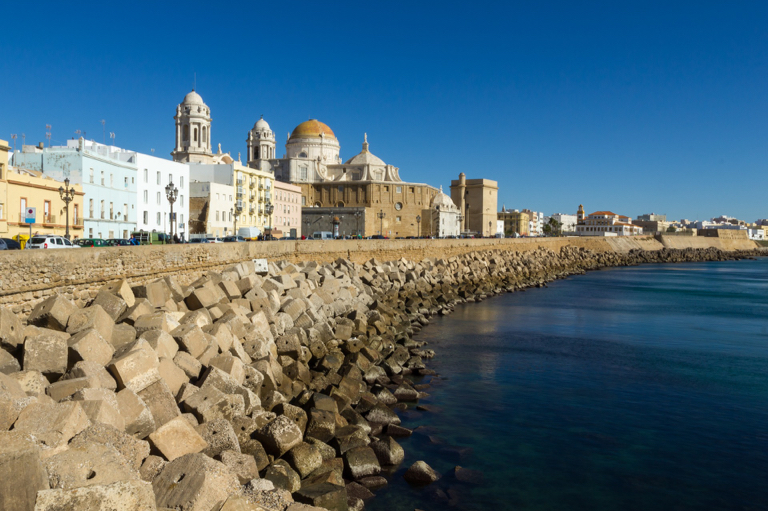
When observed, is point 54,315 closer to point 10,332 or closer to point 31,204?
point 10,332

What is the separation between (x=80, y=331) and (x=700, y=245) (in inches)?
4327

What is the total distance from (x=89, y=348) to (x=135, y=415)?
5.70 feet

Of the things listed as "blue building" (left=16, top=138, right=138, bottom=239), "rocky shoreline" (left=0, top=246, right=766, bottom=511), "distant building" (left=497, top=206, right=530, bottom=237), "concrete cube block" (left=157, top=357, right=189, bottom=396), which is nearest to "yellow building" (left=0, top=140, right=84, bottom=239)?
→ "blue building" (left=16, top=138, right=138, bottom=239)

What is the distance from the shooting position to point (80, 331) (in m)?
8.42

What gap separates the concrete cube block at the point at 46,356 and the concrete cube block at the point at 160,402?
1212mm

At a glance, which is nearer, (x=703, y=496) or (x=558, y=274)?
(x=703, y=496)

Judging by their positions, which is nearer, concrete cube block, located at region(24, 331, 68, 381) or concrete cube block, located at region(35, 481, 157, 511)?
A: concrete cube block, located at region(35, 481, 157, 511)

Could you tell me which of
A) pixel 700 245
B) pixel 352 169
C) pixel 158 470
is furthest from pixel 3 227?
pixel 700 245

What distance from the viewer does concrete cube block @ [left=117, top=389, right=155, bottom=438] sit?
6.70 m

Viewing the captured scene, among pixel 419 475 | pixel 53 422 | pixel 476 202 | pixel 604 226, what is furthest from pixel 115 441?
pixel 604 226

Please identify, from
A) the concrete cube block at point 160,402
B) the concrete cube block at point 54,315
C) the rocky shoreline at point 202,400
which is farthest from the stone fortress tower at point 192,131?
the concrete cube block at point 160,402

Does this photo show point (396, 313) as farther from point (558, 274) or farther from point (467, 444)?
point (558, 274)

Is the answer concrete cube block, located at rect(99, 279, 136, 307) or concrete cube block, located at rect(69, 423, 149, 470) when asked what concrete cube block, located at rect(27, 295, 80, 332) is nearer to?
concrete cube block, located at rect(99, 279, 136, 307)

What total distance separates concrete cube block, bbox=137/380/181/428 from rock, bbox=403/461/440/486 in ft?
10.9
